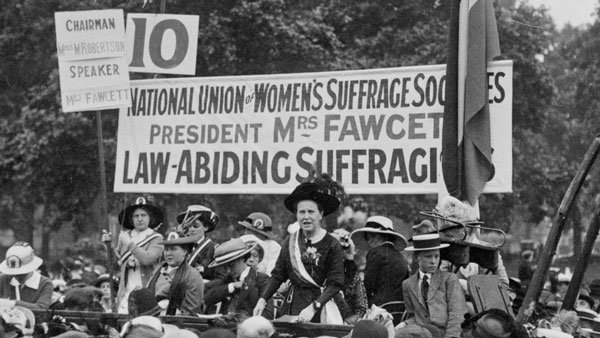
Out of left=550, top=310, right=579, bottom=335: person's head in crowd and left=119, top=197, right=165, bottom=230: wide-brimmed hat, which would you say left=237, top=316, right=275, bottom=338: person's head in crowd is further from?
left=119, top=197, right=165, bottom=230: wide-brimmed hat

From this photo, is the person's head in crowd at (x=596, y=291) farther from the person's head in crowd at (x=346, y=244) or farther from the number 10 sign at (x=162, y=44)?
the number 10 sign at (x=162, y=44)

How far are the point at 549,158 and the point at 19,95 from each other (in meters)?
14.2

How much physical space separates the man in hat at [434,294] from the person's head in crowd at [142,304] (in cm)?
162

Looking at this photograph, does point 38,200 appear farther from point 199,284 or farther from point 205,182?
point 199,284

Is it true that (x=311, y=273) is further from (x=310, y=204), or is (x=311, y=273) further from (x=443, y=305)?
(x=443, y=305)

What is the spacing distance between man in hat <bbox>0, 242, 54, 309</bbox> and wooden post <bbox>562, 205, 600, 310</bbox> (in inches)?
188

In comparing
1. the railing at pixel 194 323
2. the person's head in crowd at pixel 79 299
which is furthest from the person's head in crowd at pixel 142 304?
the person's head in crowd at pixel 79 299

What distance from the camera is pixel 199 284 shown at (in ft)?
28.3

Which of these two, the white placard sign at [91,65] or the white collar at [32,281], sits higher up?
the white placard sign at [91,65]

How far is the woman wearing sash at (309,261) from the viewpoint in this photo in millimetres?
8180

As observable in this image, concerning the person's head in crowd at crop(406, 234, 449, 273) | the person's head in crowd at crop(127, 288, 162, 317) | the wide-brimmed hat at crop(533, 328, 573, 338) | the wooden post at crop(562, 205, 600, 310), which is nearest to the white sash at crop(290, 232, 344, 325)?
the person's head in crowd at crop(406, 234, 449, 273)

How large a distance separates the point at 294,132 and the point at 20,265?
3037 millimetres

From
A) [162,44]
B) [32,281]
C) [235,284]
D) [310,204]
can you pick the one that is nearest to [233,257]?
[235,284]

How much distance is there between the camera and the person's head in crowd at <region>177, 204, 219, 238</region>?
10163 mm
